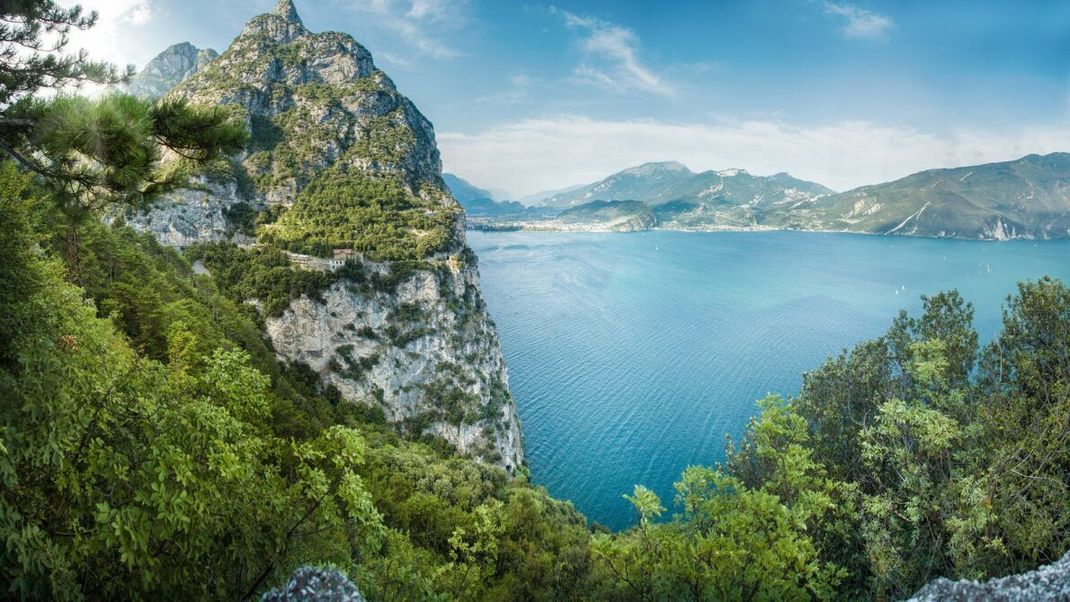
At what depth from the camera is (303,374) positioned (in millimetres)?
49312

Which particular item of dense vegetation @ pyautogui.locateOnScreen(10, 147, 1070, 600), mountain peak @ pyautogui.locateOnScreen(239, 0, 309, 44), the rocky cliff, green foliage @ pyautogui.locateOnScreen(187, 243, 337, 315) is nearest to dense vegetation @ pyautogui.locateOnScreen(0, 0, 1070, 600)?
dense vegetation @ pyautogui.locateOnScreen(10, 147, 1070, 600)

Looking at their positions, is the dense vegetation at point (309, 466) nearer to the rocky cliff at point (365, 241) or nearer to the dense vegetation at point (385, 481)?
the dense vegetation at point (385, 481)

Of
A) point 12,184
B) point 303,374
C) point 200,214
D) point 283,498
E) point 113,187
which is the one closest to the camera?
point 113,187

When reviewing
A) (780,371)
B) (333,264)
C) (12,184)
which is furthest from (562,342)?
(12,184)

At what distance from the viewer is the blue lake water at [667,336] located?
4669 cm

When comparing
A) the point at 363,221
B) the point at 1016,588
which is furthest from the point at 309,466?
the point at 363,221

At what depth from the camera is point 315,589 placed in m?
5.20

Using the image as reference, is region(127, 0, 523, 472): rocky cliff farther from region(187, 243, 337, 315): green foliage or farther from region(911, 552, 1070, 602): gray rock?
region(911, 552, 1070, 602): gray rock

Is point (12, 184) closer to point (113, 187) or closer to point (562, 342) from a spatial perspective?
point (113, 187)

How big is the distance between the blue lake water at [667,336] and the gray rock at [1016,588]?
36.0 m

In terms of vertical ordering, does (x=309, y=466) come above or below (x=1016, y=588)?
above

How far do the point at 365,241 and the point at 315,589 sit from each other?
174ft

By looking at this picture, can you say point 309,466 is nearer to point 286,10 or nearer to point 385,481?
point 385,481

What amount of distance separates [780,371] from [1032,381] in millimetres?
Result: 49395
